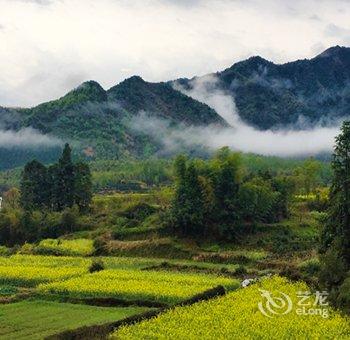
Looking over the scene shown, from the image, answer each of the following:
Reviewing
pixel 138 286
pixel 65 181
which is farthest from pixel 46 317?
pixel 65 181

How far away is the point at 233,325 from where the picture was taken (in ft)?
107

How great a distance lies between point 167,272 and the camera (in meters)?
57.1

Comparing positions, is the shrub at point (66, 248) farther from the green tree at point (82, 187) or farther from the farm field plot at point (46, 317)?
the farm field plot at point (46, 317)

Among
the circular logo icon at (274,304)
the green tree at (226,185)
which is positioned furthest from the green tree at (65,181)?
the circular logo icon at (274,304)

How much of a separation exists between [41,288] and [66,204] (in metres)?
49.0

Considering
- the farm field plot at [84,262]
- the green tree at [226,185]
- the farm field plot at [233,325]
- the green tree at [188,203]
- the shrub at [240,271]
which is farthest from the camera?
the green tree at [226,185]

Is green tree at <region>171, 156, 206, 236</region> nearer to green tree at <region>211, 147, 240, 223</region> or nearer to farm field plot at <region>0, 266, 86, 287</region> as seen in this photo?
green tree at <region>211, 147, 240, 223</region>

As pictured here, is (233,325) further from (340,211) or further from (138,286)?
(340,211)

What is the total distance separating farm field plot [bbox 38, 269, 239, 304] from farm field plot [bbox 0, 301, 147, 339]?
88.6 inches

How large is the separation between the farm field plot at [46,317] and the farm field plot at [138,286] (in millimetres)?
2251

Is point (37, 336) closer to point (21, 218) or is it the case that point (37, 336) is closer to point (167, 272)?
point (167, 272)

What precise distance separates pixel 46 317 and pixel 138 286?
9571mm

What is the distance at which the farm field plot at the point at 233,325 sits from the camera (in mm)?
30781

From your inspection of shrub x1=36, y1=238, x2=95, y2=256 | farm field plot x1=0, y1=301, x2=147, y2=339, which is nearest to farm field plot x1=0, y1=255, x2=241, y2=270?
shrub x1=36, y1=238, x2=95, y2=256
